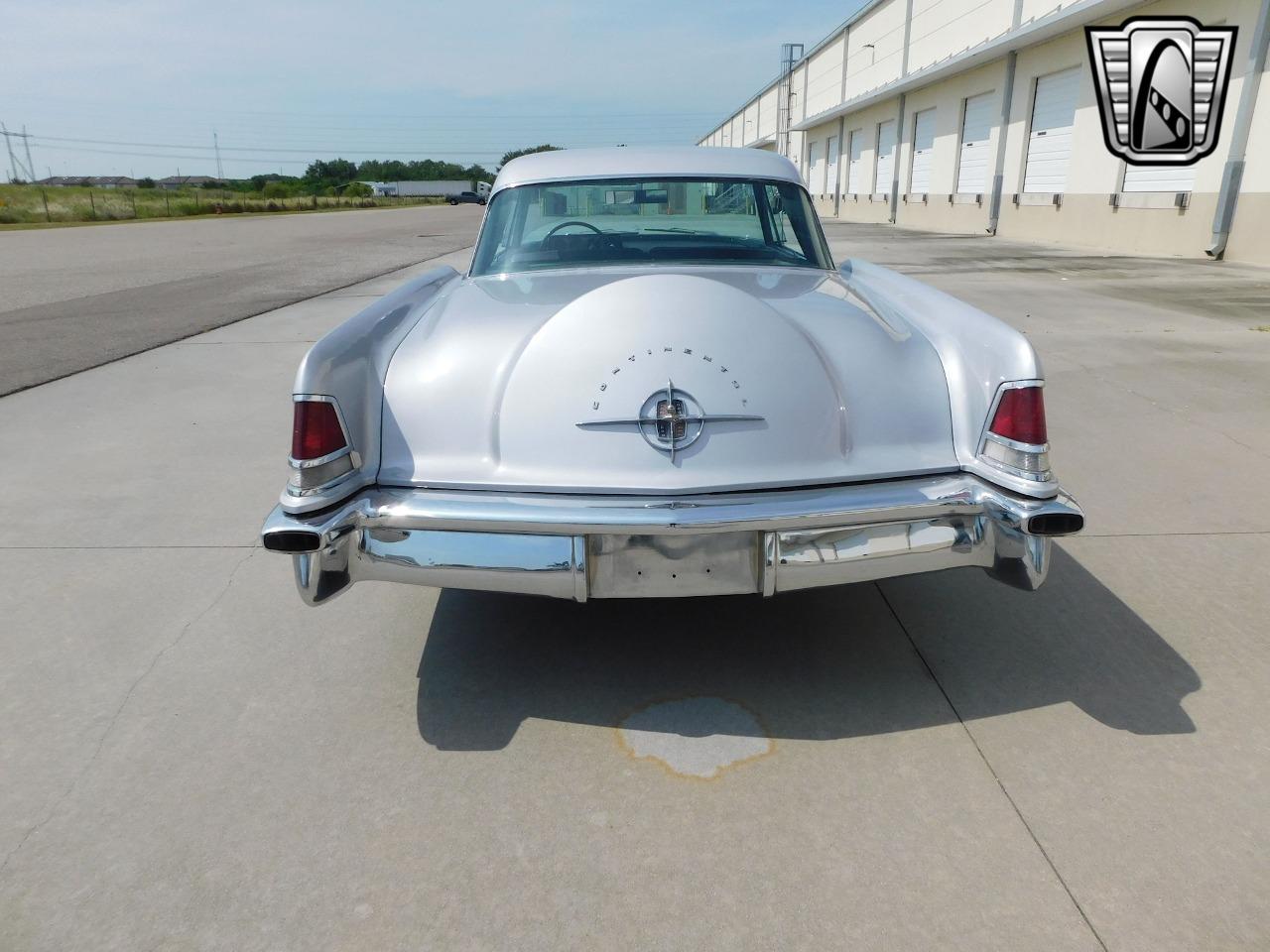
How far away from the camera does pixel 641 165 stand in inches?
155

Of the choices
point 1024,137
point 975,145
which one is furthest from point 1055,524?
point 975,145

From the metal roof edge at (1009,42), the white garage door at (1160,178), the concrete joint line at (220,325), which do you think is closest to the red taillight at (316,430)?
Result: the concrete joint line at (220,325)

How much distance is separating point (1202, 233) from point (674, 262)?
14.3 metres

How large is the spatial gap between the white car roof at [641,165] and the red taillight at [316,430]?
1.96 m

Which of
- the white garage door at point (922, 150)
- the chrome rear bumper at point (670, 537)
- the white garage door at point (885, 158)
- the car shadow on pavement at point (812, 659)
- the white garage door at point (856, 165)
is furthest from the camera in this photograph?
the white garage door at point (856, 165)

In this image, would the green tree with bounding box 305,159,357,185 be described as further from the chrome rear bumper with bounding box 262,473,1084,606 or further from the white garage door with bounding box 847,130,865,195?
the chrome rear bumper with bounding box 262,473,1084,606

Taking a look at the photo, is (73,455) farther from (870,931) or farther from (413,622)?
(870,931)

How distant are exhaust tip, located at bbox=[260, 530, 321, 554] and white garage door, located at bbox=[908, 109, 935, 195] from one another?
2764cm

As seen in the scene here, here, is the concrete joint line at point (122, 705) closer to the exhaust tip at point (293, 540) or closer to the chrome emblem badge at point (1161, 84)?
the exhaust tip at point (293, 540)

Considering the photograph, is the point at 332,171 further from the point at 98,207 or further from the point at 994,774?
the point at 994,774

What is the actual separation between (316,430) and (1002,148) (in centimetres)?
2241

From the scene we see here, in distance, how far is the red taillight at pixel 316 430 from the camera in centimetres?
233

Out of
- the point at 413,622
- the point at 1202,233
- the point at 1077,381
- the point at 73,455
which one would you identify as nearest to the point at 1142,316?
the point at 1077,381

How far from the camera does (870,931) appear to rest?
179 cm
